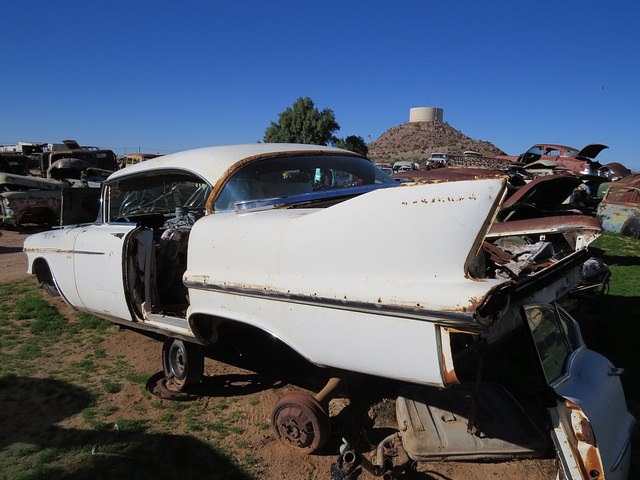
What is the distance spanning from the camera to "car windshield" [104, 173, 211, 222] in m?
4.07

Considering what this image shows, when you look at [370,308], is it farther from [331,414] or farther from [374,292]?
[331,414]

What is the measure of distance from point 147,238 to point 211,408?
138cm

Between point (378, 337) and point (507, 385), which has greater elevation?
point (378, 337)

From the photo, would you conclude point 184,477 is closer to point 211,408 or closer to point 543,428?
point 211,408

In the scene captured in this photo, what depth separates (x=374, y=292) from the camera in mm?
1936

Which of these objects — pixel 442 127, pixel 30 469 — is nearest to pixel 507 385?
pixel 30 469

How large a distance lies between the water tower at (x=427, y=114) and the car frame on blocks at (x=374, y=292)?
3064 inches

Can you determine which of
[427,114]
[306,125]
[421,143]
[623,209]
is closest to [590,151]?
[623,209]

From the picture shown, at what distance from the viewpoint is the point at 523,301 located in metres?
2.17

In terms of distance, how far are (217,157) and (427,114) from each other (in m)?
79.2

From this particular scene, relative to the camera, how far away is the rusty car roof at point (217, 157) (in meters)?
3.15

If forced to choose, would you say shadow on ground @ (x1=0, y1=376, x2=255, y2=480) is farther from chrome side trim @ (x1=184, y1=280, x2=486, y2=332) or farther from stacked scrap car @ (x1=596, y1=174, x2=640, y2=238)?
stacked scrap car @ (x1=596, y1=174, x2=640, y2=238)

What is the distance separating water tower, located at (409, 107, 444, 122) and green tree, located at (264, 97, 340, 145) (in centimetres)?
4782

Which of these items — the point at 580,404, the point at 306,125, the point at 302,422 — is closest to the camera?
the point at 580,404
